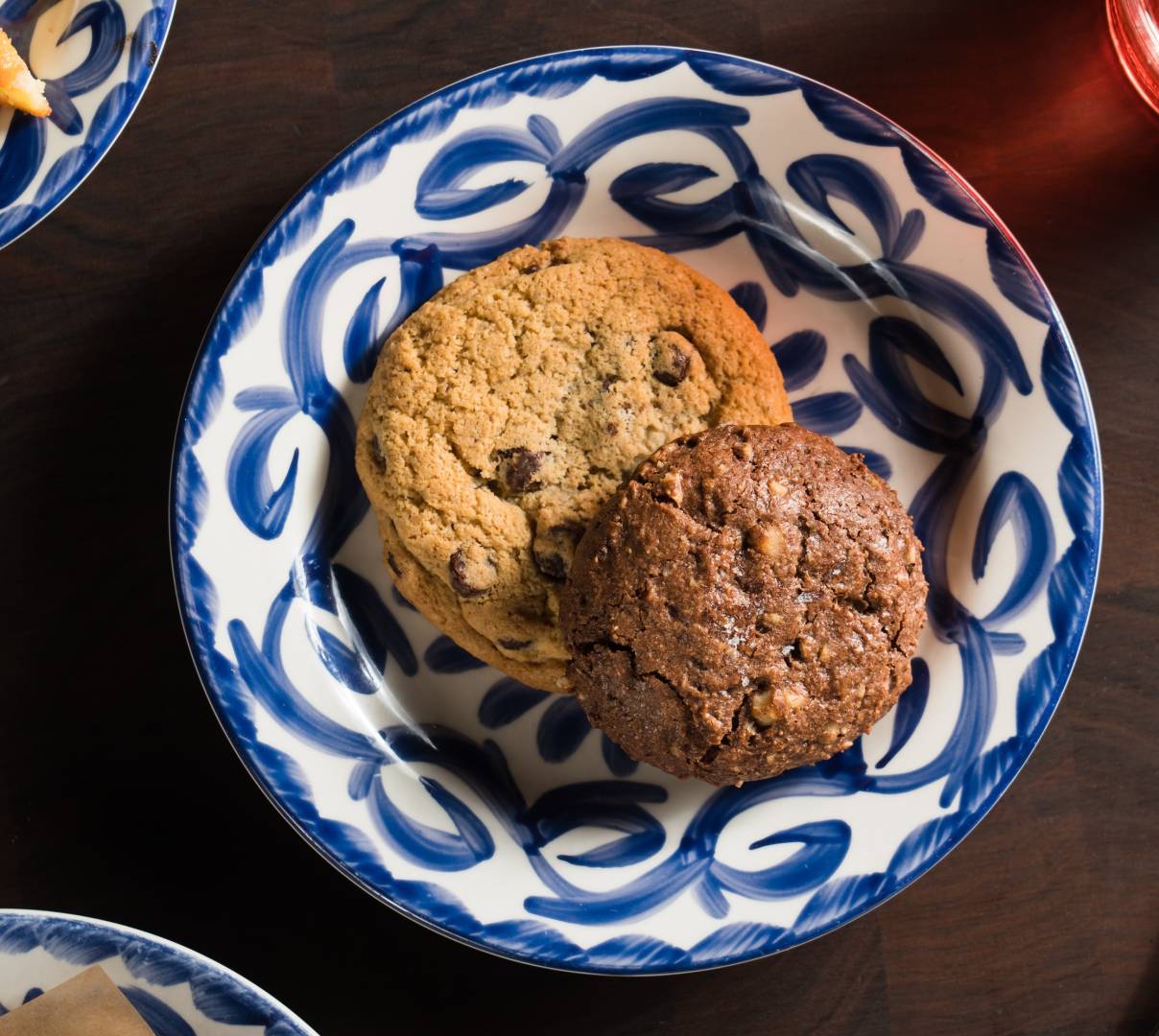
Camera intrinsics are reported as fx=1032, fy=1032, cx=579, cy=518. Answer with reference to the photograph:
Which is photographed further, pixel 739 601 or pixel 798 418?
pixel 798 418

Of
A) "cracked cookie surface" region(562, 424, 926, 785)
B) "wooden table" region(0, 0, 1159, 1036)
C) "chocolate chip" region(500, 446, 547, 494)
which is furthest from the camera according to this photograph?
"wooden table" region(0, 0, 1159, 1036)

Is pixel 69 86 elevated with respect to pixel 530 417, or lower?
elevated

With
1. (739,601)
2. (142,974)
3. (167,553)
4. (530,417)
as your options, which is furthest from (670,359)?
(142,974)

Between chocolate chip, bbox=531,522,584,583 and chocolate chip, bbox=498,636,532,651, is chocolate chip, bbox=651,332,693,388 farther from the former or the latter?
chocolate chip, bbox=498,636,532,651

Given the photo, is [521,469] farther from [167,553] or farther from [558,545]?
[167,553]

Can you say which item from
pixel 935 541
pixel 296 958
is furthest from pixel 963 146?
pixel 296 958

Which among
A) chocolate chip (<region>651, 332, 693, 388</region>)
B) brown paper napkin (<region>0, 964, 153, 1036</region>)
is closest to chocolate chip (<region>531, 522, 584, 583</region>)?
chocolate chip (<region>651, 332, 693, 388</region>)

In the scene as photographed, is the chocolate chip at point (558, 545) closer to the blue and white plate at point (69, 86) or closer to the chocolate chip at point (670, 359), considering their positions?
the chocolate chip at point (670, 359)
